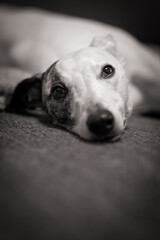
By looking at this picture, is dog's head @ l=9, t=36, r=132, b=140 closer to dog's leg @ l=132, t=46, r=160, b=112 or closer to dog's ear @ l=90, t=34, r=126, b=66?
dog's ear @ l=90, t=34, r=126, b=66

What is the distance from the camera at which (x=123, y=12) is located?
365 cm

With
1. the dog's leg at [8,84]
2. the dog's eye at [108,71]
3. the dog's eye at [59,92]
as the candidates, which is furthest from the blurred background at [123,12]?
the dog's eye at [59,92]

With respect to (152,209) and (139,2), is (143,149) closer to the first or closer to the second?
(152,209)

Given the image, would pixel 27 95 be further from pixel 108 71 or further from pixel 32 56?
pixel 32 56

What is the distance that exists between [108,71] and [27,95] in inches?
25.3

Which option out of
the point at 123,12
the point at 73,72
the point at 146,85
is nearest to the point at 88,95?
the point at 73,72

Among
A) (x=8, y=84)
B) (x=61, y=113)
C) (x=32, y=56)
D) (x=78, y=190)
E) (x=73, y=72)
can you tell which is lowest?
(x=78, y=190)

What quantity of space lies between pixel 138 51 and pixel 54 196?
244cm

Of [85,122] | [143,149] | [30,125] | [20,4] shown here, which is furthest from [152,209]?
[20,4]

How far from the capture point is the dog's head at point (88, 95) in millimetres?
1308

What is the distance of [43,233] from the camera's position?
66cm

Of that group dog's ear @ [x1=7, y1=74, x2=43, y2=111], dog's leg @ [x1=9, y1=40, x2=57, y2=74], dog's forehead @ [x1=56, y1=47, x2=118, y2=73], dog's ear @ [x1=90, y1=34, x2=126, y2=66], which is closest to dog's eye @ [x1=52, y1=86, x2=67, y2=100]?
dog's forehead @ [x1=56, y1=47, x2=118, y2=73]

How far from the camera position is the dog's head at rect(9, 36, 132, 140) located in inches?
51.5

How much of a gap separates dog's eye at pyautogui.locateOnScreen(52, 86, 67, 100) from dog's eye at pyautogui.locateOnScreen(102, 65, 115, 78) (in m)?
0.26
